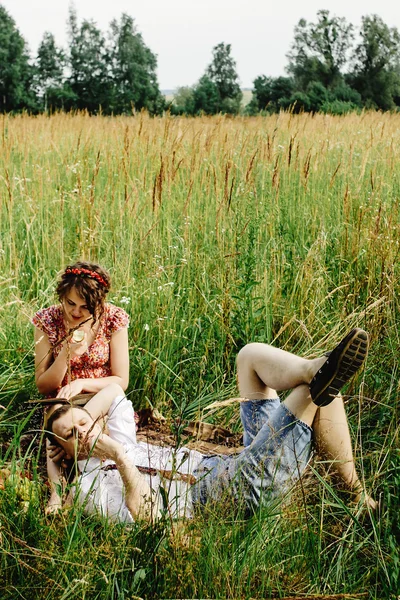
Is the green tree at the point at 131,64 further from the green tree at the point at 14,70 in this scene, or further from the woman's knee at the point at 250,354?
the woman's knee at the point at 250,354

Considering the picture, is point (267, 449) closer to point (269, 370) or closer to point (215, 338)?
point (269, 370)

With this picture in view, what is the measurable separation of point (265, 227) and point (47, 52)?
41835 mm

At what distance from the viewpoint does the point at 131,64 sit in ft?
146

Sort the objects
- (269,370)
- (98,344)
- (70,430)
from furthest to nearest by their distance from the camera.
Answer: (98,344)
(269,370)
(70,430)

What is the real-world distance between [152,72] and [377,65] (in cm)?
1558

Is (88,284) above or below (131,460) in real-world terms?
above

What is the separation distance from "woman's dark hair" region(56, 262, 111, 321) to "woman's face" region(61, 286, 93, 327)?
13 millimetres

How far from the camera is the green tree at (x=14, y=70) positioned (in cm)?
3366

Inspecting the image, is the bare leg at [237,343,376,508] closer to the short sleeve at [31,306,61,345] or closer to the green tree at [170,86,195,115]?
the short sleeve at [31,306,61,345]

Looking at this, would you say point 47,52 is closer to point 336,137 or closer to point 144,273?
point 336,137

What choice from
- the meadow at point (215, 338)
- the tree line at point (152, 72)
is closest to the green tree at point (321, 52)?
the tree line at point (152, 72)

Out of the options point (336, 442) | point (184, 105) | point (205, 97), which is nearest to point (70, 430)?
point (336, 442)

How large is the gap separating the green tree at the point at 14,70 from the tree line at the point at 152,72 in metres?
0.05

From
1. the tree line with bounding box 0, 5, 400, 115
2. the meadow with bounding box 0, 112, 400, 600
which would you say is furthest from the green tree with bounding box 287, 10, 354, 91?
the meadow with bounding box 0, 112, 400, 600
